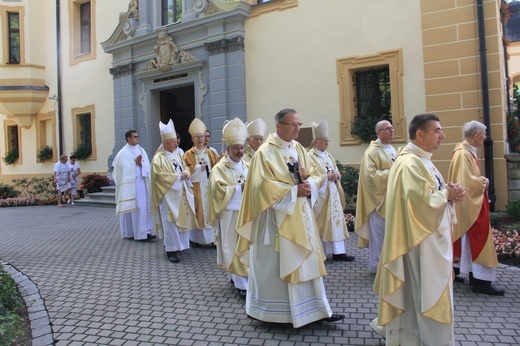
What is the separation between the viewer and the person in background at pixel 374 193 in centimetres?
575

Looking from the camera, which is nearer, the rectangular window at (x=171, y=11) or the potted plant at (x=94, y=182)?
the rectangular window at (x=171, y=11)

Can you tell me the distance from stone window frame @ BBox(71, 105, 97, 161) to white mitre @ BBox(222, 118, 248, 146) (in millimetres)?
13141

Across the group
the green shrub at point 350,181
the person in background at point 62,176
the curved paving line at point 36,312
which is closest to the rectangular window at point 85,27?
the person in background at point 62,176

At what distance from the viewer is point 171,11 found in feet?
48.6

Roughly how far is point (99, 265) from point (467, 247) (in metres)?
5.17

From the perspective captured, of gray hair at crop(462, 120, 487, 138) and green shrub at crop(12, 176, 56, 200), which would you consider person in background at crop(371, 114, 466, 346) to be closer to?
gray hair at crop(462, 120, 487, 138)

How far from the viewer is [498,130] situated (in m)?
9.02

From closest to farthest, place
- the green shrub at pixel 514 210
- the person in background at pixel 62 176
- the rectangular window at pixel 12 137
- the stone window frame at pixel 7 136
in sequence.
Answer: the green shrub at pixel 514 210 → the person in background at pixel 62 176 → the stone window frame at pixel 7 136 → the rectangular window at pixel 12 137

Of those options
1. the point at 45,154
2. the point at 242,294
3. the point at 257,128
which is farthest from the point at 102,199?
the point at 242,294

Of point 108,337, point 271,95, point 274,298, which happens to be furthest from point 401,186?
point 271,95

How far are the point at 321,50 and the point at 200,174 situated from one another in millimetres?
5322

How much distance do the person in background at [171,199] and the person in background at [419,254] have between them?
423 cm

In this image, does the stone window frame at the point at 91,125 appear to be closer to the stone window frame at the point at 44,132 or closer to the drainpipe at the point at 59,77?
the drainpipe at the point at 59,77

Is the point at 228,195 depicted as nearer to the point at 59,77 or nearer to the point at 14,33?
the point at 59,77
